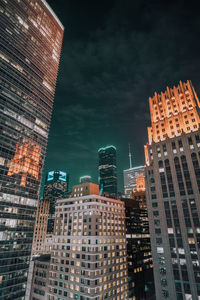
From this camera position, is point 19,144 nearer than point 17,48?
Yes

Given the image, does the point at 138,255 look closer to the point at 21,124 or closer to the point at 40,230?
the point at 40,230

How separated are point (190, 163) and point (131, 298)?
81800mm

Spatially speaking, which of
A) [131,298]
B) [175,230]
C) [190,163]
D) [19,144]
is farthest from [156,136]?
[131,298]

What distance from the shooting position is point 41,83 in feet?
383

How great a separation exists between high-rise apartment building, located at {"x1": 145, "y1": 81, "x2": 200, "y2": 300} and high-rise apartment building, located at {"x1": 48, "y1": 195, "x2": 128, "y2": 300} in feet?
87.1

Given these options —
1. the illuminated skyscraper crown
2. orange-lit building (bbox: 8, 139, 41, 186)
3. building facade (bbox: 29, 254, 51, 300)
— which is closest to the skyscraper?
orange-lit building (bbox: 8, 139, 41, 186)

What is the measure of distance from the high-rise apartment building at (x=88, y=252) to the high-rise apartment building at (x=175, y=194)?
26535 millimetres

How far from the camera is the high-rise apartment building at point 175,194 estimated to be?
2466 inches

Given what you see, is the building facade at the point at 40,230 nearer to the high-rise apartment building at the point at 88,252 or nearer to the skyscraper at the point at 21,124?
the high-rise apartment building at the point at 88,252

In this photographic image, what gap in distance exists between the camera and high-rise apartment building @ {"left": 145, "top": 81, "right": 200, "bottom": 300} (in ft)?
205

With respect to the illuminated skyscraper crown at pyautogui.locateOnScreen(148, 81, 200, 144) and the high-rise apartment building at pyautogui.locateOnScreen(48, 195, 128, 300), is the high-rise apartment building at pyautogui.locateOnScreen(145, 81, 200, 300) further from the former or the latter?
the high-rise apartment building at pyautogui.locateOnScreen(48, 195, 128, 300)

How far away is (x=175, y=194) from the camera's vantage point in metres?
74.6

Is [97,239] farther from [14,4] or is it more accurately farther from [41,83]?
[14,4]

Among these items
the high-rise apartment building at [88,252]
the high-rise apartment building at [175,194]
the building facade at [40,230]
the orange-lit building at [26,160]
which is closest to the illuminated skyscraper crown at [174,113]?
the high-rise apartment building at [175,194]
